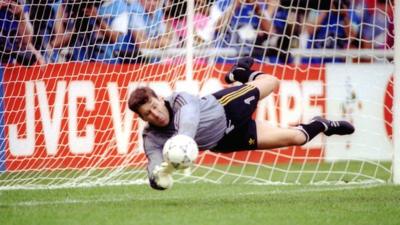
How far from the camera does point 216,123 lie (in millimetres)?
7770

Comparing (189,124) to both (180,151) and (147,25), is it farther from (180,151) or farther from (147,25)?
(147,25)

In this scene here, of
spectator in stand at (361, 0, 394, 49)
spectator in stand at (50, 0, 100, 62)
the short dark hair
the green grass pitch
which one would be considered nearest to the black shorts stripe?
the green grass pitch

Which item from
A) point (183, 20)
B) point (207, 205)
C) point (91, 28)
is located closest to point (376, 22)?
point (183, 20)

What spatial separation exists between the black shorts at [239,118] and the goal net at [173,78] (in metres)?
1.72

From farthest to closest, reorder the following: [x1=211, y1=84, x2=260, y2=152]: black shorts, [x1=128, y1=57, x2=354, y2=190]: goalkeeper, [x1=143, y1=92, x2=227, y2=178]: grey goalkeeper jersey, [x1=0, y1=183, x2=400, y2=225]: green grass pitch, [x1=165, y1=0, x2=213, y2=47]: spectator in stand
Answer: [x1=165, y1=0, x2=213, y2=47]: spectator in stand, [x1=211, y1=84, x2=260, y2=152]: black shorts, [x1=143, y1=92, x2=227, y2=178]: grey goalkeeper jersey, [x1=128, y1=57, x2=354, y2=190]: goalkeeper, [x1=0, y1=183, x2=400, y2=225]: green grass pitch

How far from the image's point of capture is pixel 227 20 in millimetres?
10992

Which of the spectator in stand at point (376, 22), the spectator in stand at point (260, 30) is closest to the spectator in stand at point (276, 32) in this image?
the spectator in stand at point (260, 30)

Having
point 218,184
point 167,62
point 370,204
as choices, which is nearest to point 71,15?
point 167,62

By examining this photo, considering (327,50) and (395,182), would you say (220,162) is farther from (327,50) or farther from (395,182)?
(395,182)

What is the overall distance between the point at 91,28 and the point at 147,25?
24.6 inches

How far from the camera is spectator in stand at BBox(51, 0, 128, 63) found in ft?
34.1

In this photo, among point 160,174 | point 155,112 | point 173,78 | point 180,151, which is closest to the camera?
point 180,151

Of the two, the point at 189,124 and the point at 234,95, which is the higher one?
the point at 189,124

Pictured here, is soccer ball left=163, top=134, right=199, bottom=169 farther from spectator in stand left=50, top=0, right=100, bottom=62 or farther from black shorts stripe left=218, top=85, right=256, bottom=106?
spectator in stand left=50, top=0, right=100, bottom=62
